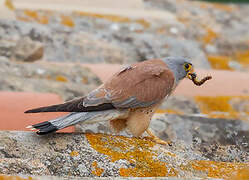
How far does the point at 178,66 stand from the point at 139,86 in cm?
50

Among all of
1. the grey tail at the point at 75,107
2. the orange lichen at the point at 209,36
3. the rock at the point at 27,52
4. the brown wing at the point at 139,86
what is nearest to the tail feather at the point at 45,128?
the grey tail at the point at 75,107

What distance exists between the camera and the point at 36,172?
119 inches

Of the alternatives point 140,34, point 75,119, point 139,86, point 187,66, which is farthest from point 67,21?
point 75,119

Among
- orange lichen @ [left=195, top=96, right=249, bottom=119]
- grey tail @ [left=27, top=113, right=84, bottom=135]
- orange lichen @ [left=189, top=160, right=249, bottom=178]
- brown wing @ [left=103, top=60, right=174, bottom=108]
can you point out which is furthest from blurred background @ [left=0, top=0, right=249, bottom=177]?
grey tail @ [left=27, top=113, right=84, bottom=135]

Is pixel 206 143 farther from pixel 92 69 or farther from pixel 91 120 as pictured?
pixel 92 69

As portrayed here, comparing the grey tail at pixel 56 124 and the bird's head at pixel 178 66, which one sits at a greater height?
the bird's head at pixel 178 66

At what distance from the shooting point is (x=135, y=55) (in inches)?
471

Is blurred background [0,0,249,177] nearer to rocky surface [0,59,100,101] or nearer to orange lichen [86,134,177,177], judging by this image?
rocky surface [0,59,100,101]

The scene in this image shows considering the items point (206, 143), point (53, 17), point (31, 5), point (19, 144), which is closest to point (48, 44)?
point (53, 17)

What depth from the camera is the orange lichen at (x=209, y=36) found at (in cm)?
1502

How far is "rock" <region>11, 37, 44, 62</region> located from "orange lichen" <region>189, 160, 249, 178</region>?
17.3ft

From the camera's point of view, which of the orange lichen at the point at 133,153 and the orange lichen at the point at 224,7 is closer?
the orange lichen at the point at 133,153

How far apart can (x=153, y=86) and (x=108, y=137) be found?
0.69m

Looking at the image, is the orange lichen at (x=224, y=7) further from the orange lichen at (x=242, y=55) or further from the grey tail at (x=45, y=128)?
the grey tail at (x=45, y=128)
